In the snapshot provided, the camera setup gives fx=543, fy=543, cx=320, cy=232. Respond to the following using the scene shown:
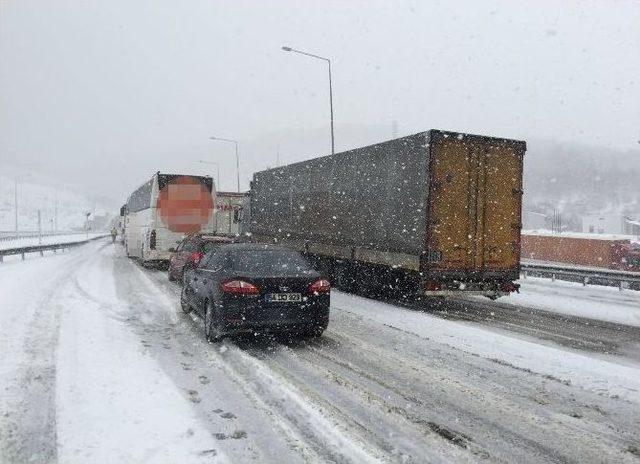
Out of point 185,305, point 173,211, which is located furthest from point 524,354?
point 173,211

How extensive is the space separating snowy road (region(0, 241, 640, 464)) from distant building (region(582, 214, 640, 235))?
83.9 m

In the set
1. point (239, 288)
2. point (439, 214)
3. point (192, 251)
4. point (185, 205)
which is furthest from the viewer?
point (185, 205)

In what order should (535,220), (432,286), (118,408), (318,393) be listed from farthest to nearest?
(535,220)
(432,286)
(318,393)
(118,408)

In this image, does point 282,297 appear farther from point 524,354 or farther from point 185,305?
point 185,305

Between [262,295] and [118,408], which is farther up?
[262,295]

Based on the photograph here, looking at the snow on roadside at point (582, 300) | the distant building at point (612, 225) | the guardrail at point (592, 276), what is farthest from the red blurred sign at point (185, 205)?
the distant building at point (612, 225)

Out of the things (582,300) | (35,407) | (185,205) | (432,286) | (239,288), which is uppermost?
(185,205)

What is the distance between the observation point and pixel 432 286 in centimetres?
1115

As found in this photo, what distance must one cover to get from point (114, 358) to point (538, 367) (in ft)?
17.3

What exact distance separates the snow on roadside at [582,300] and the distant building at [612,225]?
72.5 meters

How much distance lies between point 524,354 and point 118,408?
17.2 feet

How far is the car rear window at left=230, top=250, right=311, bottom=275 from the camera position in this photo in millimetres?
7738

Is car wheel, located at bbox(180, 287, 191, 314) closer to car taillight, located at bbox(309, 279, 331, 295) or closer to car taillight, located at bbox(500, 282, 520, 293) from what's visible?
car taillight, located at bbox(309, 279, 331, 295)

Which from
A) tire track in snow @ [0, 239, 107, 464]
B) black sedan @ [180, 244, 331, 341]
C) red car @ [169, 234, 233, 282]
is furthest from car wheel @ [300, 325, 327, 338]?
red car @ [169, 234, 233, 282]
